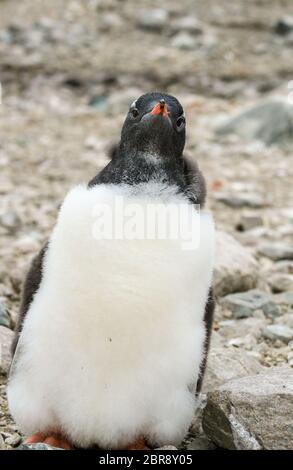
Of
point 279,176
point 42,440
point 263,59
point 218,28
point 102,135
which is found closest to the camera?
point 42,440

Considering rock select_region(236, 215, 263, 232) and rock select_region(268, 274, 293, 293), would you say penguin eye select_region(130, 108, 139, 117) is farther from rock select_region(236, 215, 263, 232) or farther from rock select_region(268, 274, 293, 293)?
rock select_region(236, 215, 263, 232)

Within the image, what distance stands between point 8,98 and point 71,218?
6969 millimetres

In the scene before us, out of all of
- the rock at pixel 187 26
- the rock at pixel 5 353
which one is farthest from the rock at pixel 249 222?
the rock at pixel 187 26

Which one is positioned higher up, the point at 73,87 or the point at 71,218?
the point at 73,87

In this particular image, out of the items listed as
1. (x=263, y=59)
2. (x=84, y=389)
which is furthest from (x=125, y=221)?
(x=263, y=59)

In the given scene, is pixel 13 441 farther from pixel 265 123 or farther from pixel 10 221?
pixel 265 123

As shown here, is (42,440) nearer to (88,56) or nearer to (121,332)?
(121,332)

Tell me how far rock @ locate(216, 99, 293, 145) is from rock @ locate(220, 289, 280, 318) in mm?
3926

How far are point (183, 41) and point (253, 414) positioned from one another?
31.7ft

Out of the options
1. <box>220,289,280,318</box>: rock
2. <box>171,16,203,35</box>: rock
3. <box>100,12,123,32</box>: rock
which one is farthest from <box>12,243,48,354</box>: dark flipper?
<box>100,12,123,32</box>: rock

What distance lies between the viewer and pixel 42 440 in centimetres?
363

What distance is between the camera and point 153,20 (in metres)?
13.2
